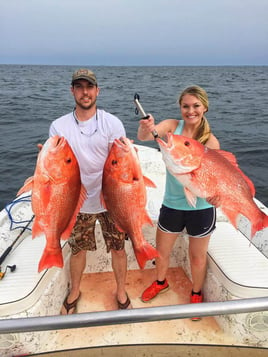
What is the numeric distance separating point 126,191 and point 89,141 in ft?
2.23

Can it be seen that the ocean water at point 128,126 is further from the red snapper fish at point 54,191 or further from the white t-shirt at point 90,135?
the red snapper fish at point 54,191

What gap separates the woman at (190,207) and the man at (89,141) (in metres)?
0.34

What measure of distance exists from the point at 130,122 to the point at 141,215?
1582cm

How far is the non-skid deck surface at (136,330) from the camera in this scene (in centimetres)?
305

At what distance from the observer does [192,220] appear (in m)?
2.96

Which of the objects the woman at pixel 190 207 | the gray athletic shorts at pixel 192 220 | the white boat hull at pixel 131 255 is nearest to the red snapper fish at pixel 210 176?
the woman at pixel 190 207

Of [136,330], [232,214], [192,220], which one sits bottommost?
[136,330]

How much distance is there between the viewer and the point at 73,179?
2.25m

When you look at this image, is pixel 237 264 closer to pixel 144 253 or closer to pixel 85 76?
pixel 144 253

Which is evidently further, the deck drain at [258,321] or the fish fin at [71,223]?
the deck drain at [258,321]

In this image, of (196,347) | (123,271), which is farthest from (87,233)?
(196,347)

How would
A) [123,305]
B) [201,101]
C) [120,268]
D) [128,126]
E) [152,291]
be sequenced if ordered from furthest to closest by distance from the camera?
[128,126]
[152,291]
[123,305]
[120,268]
[201,101]

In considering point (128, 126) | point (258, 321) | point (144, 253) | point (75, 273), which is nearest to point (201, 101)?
point (144, 253)

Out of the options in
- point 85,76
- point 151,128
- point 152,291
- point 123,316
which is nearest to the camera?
point 123,316
